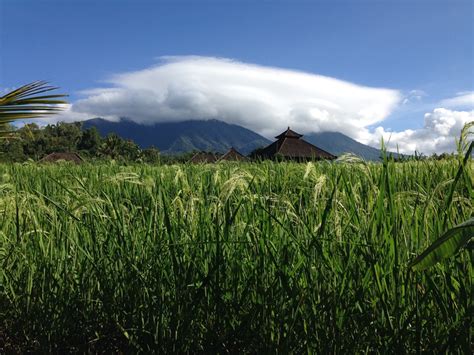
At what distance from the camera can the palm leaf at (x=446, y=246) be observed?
0.76 m

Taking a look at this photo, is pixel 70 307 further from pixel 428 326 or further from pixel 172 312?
pixel 428 326

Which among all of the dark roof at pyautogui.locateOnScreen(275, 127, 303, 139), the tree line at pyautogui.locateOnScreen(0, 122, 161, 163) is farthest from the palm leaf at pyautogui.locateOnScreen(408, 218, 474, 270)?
the tree line at pyautogui.locateOnScreen(0, 122, 161, 163)

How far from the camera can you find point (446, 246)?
2.69 ft

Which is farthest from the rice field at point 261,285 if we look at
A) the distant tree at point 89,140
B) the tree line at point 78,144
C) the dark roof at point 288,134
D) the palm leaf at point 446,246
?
the distant tree at point 89,140

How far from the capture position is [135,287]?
1887 mm

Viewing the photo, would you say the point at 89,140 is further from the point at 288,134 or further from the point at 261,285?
the point at 261,285

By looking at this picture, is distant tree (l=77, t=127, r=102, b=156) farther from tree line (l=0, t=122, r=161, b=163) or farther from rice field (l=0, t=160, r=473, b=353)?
rice field (l=0, t=160, r=473, b=353)

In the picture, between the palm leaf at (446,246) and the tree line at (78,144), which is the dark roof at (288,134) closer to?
the tree line at (78,144)

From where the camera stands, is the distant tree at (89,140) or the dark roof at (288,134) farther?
the distant tree at (89,140)

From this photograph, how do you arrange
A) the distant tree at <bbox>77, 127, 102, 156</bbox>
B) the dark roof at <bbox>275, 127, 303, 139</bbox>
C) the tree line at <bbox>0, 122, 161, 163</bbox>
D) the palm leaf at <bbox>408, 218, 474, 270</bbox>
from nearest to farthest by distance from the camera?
the palm leaf at <bbox>408, 218, 474, 270</bbox> < the dark roof at <bbox>275, 127, 303, 139</bbox> < the tree line at <bbox>0, 122, 161, 163</bbox> < the distant tree at <bbox>77, 127, 102, 156</bbox>

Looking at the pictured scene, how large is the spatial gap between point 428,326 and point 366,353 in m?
0.21

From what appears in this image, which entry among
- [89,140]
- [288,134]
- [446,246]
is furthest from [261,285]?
[89,140]

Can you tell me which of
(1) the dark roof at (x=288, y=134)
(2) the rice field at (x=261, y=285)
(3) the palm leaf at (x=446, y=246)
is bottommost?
(2) the rice field at (x=261, y=285)

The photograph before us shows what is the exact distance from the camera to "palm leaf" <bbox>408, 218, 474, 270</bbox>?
0.76 metres
